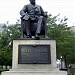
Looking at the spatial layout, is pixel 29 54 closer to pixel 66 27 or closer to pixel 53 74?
pixel 53 74

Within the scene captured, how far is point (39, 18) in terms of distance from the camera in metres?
12.2

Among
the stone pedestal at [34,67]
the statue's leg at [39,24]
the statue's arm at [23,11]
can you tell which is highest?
the statue's arm at [23,11]

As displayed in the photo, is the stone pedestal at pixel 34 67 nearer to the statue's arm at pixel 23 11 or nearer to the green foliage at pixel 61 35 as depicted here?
the statue's arm at pixel 23 11

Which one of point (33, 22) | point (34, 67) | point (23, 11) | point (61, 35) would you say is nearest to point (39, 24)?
point (33, 22)

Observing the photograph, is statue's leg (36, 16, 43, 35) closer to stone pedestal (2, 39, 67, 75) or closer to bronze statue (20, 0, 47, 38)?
bronze statue (20, 0, 47, 38)

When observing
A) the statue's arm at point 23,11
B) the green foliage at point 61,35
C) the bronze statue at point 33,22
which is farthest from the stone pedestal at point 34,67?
the green foliage at point 61,35

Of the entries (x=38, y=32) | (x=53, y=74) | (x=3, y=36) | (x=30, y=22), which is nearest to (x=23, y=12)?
(x=30, y=22)

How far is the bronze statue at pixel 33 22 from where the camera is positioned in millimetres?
12125

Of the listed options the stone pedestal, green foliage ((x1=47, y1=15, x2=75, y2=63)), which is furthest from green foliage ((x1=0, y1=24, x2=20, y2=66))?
the stone pedestal

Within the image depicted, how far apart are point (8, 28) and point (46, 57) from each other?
17.3 metres

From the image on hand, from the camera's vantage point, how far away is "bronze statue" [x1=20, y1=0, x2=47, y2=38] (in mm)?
12125

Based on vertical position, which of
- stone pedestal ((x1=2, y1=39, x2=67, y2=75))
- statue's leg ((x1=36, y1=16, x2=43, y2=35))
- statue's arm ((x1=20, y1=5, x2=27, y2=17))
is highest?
statue's arm ((x1=20, y1=5, x2=27, y2=17))

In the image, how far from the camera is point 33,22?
12.4 m

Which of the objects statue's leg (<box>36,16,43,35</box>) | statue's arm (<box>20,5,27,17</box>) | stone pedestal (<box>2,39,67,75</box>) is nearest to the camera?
stone pedestal (<box>2,39,67,75</box>)
